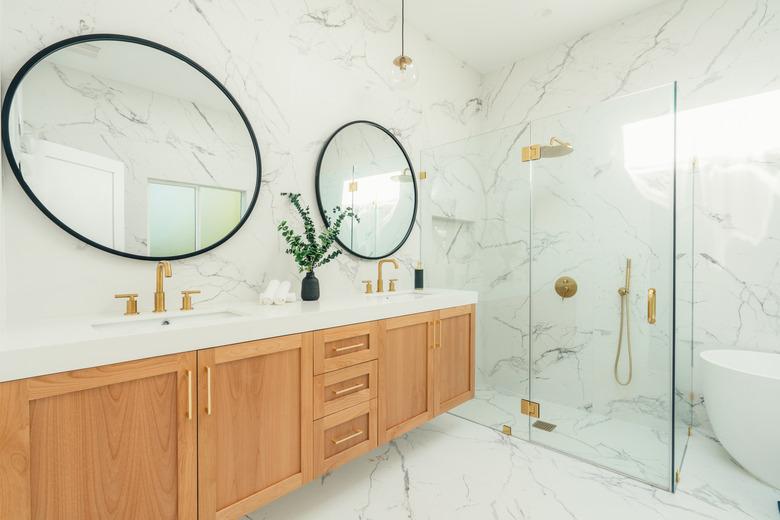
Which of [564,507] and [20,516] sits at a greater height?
[20,516]

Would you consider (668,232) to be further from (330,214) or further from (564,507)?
(330,214)

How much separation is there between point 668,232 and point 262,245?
6.54 feet

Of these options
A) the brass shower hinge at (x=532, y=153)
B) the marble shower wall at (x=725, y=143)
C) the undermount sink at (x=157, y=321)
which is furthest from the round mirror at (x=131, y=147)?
the marble shower wall at (x=725, y=143)

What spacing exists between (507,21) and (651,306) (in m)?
2.23

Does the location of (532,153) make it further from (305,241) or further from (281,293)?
(281,293)

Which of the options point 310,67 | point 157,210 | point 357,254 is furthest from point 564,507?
point 310,67

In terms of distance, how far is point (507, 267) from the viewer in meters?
2.41

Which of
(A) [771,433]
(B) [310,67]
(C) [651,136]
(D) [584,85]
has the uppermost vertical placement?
(D) [584,85]

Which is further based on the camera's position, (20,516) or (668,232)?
(668,232)

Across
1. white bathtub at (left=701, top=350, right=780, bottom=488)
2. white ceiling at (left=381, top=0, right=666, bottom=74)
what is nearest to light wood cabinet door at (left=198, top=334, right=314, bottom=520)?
white bathtub at (left=701, top=350, right=780, bottom=488)

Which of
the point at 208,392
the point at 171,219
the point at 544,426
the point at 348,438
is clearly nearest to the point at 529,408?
the point at 544,426

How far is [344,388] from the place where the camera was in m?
1.66

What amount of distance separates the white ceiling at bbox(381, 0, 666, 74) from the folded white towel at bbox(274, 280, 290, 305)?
2.04m

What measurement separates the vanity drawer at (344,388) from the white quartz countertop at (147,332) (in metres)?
0.22
